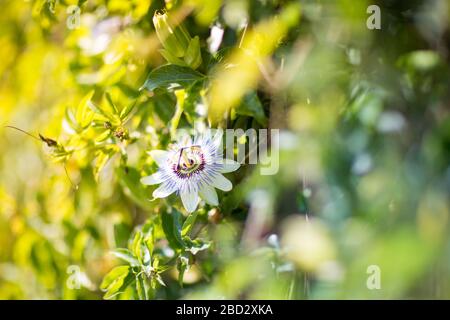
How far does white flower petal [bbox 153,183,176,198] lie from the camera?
0.58 m

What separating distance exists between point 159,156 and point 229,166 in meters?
0.08

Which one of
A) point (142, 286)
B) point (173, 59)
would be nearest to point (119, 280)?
point (142, 286)

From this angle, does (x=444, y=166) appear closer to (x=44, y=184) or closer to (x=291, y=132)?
(x=291, y=132)

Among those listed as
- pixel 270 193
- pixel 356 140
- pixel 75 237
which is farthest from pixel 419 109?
pixel 75 237

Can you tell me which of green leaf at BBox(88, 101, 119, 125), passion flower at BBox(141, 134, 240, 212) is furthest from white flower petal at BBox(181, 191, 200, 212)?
green leaf at BBox(88, 101, 119, 125)

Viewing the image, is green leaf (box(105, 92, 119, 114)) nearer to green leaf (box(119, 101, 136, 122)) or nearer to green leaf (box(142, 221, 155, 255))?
green leaf (box(119, 101, 136, 122))

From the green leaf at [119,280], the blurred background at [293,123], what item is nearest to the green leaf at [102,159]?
the blurred background at [293,123]

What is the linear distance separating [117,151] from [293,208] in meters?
0.22

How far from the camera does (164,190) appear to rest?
584 mm

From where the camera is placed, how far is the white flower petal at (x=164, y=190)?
580 millimetres

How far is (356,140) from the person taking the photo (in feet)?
2.05

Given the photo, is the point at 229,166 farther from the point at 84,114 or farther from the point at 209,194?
the point at 84,114

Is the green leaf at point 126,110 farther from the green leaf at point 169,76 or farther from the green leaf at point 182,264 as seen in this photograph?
the green leaf at point 182,264

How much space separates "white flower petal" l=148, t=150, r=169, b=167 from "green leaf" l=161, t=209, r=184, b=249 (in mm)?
52
